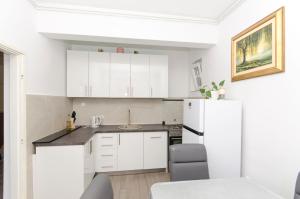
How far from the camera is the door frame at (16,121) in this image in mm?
1759

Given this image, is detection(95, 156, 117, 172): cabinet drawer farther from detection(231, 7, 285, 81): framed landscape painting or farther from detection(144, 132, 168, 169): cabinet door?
detection(231, 7, 285, 81): framed landscape painting

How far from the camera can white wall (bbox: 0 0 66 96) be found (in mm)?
1598

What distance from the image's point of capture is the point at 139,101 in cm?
360

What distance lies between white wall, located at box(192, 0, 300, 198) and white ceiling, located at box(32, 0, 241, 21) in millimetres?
196

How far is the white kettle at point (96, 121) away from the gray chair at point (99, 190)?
2368mm

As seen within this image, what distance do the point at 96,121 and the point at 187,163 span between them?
217 cm

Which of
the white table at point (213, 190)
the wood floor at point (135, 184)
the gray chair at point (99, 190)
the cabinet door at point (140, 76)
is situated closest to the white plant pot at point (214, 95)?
the white table at point (213, 190)

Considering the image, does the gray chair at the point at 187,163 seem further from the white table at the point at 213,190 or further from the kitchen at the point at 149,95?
the white table at the point at 213,190

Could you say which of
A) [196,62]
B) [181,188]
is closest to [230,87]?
[196,62]

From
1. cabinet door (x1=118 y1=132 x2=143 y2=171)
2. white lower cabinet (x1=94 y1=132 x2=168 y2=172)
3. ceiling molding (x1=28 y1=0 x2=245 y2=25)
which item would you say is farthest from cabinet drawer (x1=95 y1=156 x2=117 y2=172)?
ceiling molding (x1=28 y1=0 x2=245 y2=25)

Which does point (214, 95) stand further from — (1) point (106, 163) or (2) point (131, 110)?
(1) point (106, 163)

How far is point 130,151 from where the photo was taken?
2971 mm

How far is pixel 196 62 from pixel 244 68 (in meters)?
1.38

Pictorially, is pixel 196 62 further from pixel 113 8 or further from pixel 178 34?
pixel 113 8
